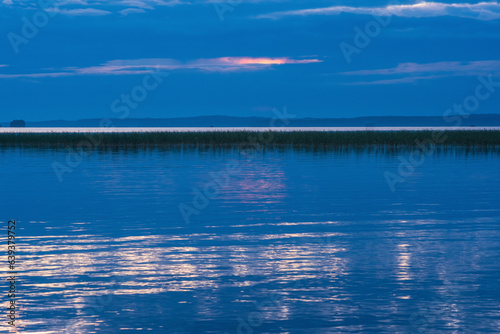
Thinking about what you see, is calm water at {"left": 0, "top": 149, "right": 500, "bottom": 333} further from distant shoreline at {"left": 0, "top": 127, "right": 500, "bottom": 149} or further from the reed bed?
the reed bed

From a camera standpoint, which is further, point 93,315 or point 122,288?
point 122,288

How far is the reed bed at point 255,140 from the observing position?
224ft

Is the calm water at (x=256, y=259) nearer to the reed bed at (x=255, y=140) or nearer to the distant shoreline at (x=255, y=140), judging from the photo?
the distant shoreline at (x=255, y=140)

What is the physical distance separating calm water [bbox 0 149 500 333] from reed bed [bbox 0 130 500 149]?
138 feet

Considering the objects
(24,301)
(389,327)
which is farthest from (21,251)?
(389,327)

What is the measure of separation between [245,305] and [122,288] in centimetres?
232

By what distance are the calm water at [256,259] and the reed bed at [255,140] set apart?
42090 mm

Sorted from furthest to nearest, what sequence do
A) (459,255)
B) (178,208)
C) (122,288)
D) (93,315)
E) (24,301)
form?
(178,208), (459,255), (122,288), (24,301), (93,315)

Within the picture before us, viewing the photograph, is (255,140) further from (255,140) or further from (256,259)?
(256,259)

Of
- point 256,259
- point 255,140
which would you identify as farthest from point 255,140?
point 256,259

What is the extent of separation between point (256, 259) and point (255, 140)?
6267 cm

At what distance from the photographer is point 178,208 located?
20.5 metres

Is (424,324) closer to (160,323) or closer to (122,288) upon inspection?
(160,323)

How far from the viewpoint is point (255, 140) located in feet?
246
